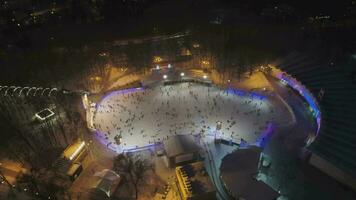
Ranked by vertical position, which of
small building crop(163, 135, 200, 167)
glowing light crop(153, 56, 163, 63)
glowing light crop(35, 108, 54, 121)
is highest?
glowing light crop(153, 56, 163, 63)

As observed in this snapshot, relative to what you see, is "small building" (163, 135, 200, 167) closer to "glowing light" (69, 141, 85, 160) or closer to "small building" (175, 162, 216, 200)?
"small building" (175, 162, 216, 200)

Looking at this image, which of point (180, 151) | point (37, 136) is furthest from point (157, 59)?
point (37, 136)

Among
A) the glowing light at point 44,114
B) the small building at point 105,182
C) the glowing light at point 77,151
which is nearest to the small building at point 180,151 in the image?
the small building at point 105,182

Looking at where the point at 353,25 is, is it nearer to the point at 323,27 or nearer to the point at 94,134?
the point at 323,27

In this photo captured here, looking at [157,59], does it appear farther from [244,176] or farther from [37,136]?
[244,176]

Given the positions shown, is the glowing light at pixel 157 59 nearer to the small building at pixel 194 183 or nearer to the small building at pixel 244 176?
the small building at pixel 244 176

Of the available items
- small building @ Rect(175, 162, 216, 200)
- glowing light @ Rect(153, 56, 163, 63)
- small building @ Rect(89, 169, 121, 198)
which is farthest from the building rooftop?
glowing light @ Rect(153, 56, 163, 63)
